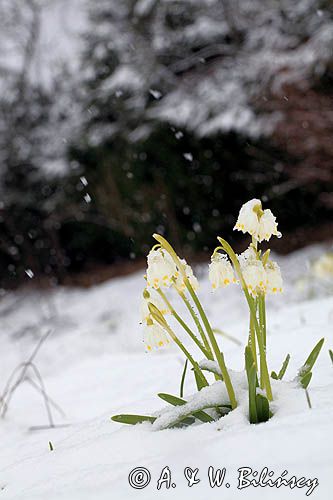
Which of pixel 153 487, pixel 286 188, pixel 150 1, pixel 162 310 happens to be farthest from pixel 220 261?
pixel 150 1

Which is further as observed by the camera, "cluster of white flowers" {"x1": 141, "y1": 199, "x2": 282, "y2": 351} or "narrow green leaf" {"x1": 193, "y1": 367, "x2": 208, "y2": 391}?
"narrow green leaf" {"x1": 193, "y1": 367, "x2": 208, "y2": 391}

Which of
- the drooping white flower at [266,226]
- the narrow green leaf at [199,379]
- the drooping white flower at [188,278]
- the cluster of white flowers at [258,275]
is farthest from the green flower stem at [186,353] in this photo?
the drooping white flower at [266,226]

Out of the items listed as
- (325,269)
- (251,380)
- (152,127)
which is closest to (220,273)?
(251,380)

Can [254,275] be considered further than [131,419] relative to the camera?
No

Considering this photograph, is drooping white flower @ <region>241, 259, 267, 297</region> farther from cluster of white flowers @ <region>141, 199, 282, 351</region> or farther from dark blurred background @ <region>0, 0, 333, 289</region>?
dark blurred background @ <region>0, 0, 333, 289</region>

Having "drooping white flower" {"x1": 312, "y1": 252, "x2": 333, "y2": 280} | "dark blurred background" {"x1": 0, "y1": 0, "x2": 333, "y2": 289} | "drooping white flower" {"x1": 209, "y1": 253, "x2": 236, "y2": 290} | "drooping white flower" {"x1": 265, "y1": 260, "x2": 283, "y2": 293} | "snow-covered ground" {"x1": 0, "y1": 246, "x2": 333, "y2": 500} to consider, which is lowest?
"snow-covered ground" {"x1": 0, "y1": 246, "x2": 333, "y2": 500}

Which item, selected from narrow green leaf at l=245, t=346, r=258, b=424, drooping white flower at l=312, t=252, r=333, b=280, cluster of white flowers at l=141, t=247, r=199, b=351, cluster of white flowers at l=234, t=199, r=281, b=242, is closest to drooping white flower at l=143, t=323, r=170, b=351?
cluster of white flowers at l=141, t=247, r=199, b=351

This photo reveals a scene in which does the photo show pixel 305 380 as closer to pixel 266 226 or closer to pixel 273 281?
pixel 273 281

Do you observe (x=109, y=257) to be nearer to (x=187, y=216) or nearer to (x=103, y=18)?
(x=187, y=216)
